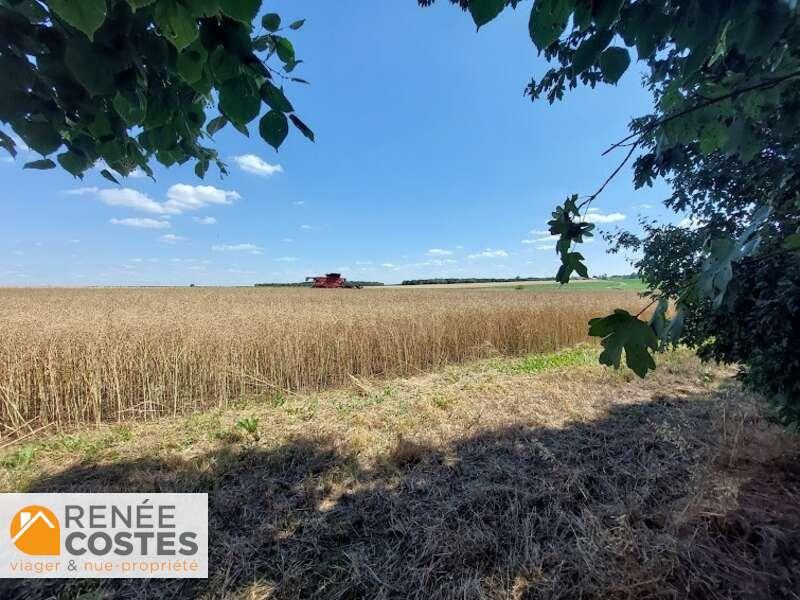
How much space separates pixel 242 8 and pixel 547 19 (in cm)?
78

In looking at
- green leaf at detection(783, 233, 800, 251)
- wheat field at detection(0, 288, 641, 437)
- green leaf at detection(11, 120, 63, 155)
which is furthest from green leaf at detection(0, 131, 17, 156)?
wheat field at detection(0, 288, 641, 437)

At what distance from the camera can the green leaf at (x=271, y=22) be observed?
121cm

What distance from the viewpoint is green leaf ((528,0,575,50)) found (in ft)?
2.88

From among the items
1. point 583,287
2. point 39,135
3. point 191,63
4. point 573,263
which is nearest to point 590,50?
point 573,263

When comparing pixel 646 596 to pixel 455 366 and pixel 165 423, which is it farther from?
pixel 455 366

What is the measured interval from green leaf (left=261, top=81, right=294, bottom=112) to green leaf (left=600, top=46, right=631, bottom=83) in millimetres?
968

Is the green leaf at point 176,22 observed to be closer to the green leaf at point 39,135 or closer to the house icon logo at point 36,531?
the green leaf at point 39,135

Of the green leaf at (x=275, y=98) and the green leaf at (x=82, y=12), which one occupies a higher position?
the green leaf at (x=275, y=98)

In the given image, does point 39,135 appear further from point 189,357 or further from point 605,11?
point 189,357

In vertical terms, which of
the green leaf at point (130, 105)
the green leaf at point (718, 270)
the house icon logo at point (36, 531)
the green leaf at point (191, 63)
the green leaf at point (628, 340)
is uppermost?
the green leaf at point (191, 63)

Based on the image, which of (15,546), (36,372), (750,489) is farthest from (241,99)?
(36,372)

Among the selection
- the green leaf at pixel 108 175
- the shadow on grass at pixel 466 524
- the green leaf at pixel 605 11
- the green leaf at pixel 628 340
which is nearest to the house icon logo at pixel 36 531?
the shadow on grass at pixel 466 524

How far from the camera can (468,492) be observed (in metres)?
2.47

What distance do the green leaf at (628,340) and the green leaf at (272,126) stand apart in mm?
1093
